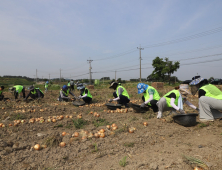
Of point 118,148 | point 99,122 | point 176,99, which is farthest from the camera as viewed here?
point 99,122

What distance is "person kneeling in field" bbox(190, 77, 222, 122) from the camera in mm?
4315

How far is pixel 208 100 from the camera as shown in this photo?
434 cm

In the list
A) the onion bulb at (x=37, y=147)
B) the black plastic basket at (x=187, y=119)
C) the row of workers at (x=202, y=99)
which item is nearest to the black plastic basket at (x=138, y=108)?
the row of workers at (x=202, y=99)

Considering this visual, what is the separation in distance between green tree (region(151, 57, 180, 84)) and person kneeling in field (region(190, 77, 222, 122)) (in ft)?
80.5

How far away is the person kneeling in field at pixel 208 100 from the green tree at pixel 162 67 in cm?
2454

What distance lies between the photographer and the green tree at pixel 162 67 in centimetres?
2839

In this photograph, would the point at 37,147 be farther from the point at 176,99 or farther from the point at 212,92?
the point at 212,92

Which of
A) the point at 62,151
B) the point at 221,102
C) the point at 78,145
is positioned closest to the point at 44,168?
the point at 62,151

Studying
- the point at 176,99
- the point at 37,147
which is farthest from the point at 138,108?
the point at 37,147

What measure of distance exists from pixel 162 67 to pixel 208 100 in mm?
25967

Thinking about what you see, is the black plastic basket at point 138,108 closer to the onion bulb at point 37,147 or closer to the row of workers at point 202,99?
the row of workers at point 202,99

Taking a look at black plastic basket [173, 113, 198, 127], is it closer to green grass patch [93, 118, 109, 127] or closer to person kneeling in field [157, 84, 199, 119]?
person kneeling in field [157, 84, 199, 119]

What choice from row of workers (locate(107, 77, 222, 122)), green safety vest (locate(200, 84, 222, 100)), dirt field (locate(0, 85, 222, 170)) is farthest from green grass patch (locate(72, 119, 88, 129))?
green safety vest (locate(200, 84, 222, 100))

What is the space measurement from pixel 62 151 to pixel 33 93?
731 centimetres
